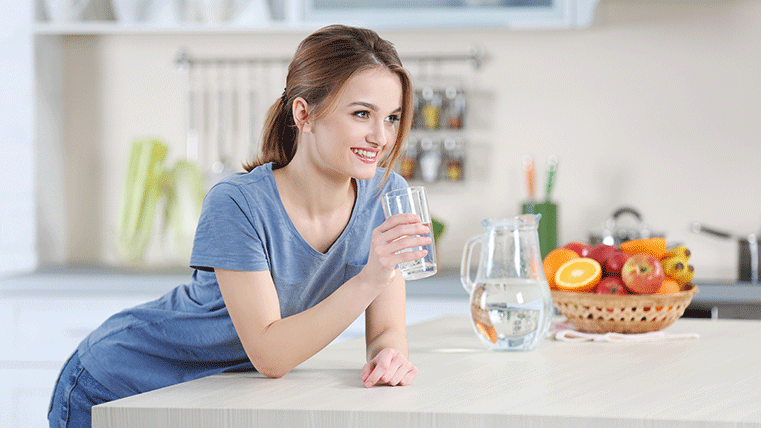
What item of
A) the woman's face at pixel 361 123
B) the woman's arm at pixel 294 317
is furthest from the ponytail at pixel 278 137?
the woman's arm at pixel 294 317

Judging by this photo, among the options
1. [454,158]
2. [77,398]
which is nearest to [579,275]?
[77,398]

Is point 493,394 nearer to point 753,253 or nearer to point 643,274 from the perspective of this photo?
point 643,274

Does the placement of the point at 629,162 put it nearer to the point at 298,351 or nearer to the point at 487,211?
the point at 487,211

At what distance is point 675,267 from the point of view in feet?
4.17

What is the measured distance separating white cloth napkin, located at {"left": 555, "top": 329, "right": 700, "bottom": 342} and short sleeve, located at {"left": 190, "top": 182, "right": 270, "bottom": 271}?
1.69ft

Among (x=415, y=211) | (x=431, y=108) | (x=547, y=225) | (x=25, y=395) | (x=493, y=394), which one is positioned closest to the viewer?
(x=493, y=394)

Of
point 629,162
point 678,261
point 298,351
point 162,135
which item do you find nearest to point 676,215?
point 629,162

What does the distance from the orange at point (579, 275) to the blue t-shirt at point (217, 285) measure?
0.32 metres

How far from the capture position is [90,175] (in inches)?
118

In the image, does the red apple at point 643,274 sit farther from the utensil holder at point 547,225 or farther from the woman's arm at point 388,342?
the utensil holder at point 547,225

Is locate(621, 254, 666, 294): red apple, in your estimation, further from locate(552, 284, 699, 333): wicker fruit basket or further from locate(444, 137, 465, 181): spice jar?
locate(444, 137, 465, 181): spice jar

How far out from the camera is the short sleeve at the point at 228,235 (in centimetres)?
105

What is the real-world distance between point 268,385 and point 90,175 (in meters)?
2.27

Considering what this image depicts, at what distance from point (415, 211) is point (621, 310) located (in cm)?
45
